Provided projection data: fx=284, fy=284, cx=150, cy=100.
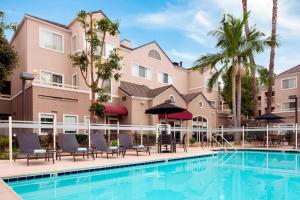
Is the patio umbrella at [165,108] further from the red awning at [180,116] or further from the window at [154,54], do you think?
the window at [154,54]

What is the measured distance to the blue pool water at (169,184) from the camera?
291 inches

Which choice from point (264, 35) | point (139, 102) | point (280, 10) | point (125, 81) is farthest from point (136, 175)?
point (280, 10)

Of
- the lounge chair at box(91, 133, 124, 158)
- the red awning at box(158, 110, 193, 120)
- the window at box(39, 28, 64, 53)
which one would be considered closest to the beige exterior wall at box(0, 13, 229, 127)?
the window at box(39, 28, 64, 53)

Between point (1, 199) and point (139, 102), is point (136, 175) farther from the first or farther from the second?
point (139, 102)

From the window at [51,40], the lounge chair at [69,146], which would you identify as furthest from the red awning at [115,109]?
the lounge chair at [69,146]

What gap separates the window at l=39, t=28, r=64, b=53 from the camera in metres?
22.3

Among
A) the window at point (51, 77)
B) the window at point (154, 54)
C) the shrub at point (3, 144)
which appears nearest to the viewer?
A: the shrub at point (3, 144)

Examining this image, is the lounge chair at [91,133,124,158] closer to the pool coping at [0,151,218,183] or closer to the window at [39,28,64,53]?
the pool coping at [0,151,218,183]

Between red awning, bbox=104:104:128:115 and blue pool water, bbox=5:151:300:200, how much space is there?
35.1 feet

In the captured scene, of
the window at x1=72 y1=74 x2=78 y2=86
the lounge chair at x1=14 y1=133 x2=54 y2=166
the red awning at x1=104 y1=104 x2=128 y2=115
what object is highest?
the window at x1=72 y1=74 x2=78 y2=86

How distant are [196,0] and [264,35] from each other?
9.22 meters

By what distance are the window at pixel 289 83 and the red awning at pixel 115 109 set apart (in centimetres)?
2428

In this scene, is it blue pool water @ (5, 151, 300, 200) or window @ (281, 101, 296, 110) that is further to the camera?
window @ (281, 101, 296, 110)

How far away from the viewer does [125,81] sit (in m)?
26.7
